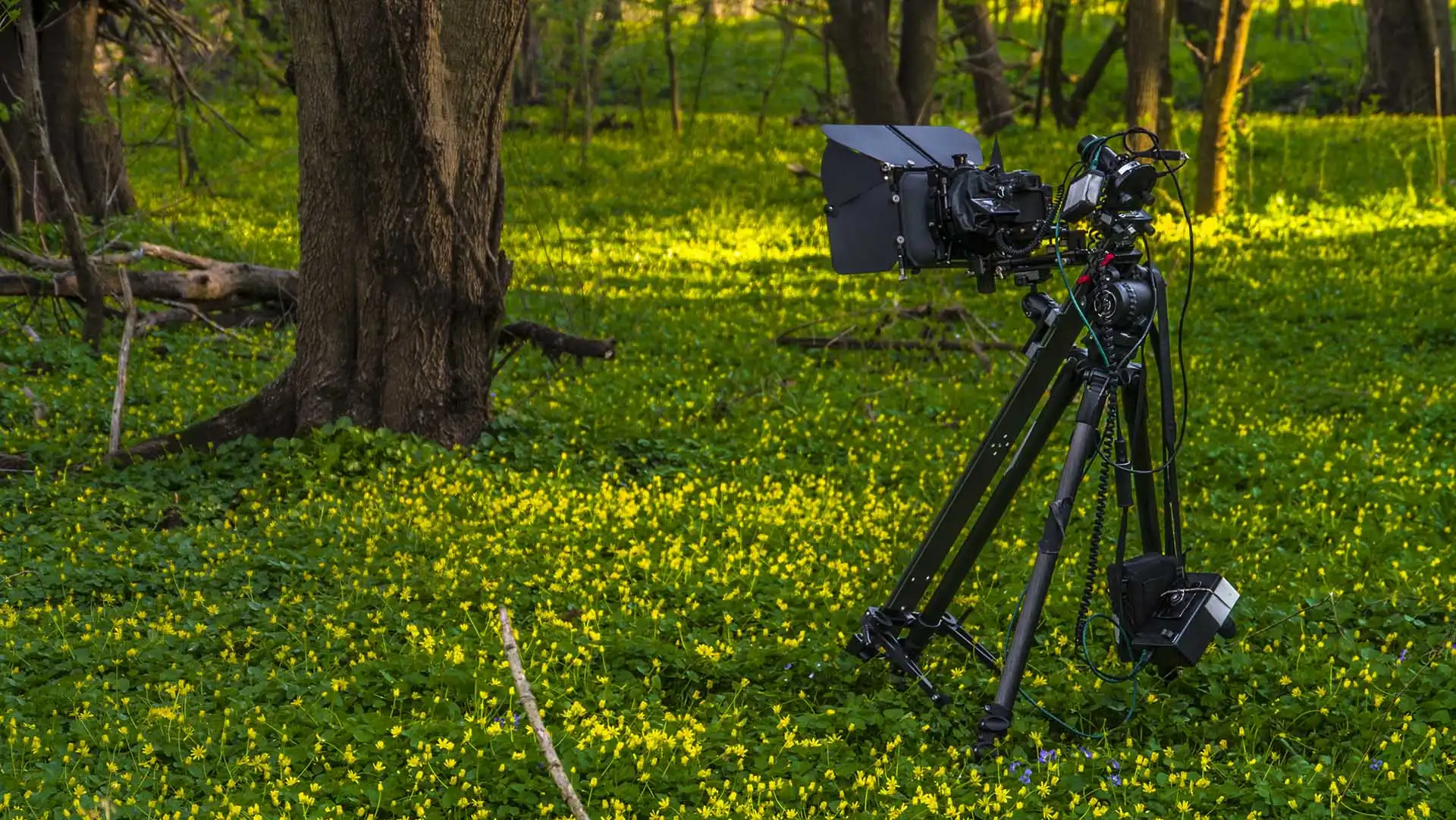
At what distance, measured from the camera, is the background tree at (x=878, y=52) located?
17984mm

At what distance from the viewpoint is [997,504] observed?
17.2 feet

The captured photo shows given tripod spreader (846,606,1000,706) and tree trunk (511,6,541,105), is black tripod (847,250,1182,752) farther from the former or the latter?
tree trunk (511,6,541,105)

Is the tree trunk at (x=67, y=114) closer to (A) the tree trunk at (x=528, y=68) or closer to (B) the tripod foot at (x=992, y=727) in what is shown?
(B) the tripod foot at (x=992, y=727)

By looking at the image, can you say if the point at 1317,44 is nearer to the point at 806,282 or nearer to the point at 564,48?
the point at 564,48

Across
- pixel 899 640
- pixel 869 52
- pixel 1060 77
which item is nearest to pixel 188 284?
pixel 899 640

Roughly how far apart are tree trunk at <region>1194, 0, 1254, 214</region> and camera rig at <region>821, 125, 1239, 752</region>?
36.3 feet

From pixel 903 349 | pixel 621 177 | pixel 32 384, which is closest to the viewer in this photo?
pixel 32 384

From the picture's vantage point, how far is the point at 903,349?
1163 cm

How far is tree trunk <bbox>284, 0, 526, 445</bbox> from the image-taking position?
7727 mm

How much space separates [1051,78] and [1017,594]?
17663mm

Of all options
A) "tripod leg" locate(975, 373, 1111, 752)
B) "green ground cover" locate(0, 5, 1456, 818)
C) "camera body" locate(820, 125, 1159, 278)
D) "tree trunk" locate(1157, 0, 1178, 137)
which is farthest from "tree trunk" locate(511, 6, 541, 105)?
"tripod leg" locate(975, 373, 1111, 752)

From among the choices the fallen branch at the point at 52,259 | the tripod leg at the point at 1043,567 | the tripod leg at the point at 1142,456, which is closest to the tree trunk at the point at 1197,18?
the fallen branch at the point at 52,259

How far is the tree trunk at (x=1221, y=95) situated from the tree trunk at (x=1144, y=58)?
0.76m

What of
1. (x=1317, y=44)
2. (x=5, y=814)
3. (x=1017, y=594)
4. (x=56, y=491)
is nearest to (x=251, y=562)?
(x=56, y=491)
